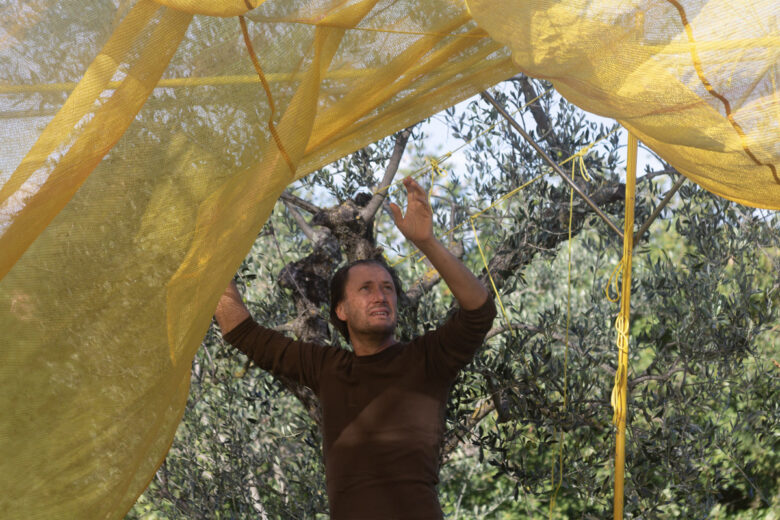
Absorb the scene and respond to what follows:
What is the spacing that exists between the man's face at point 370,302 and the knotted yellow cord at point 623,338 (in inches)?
34.0

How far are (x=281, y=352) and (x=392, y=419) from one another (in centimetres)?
57

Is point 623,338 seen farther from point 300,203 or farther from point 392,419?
point 300,203

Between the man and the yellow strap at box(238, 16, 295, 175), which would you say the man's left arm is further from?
the yellow strap at box(238, 16, 295, 175)

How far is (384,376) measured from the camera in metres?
3.04

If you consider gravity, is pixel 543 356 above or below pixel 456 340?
above

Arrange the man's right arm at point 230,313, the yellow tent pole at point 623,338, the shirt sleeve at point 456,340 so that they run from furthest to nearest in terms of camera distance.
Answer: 1. the man's right arm at point 230,313
2. the yellow tent pole at point 623,338
3. the shirt sleeve at point 456,340

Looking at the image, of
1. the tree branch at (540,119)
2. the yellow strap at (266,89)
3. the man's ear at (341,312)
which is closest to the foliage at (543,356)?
the tree branch at (540,119)

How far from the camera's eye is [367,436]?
2.94 metres

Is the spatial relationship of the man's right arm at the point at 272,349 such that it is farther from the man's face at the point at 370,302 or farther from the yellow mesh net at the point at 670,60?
the yellow mesh net at the point at 670,60

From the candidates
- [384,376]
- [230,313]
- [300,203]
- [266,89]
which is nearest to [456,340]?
[384,376]

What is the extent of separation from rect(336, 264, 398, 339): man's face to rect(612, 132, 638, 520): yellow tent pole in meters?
0.86

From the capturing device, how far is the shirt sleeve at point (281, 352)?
3240mm

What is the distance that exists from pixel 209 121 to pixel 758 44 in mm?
1252

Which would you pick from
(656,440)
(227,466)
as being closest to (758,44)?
(656,440)
